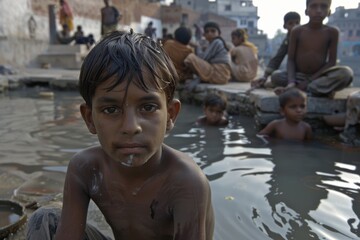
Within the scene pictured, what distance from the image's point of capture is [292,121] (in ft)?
13.7

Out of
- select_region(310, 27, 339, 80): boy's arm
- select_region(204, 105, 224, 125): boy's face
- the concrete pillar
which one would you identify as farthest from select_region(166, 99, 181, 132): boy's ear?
the concrete pillar

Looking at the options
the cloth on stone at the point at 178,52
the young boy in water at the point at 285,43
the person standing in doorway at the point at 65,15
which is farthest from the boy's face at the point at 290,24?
the person standing in doorway at the point at 65,15

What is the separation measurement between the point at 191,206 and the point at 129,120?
359mm

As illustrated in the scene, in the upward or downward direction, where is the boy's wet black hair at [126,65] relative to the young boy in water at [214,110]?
upward

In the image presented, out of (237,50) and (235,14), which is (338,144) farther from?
(235,14)

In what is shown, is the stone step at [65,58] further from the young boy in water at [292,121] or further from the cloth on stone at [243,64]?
the young boy in water at [292,121]

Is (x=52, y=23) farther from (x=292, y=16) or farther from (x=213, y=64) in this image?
(x=292, y=16)

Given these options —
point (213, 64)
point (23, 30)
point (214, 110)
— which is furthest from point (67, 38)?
point (214, 110)

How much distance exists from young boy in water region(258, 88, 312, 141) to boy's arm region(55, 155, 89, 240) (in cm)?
309

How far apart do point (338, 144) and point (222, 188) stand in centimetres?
192

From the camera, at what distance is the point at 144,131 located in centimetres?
114

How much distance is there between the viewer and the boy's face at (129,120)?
111 centimetres

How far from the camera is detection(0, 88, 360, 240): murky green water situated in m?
2.15

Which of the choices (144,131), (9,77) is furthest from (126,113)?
(9,77)
